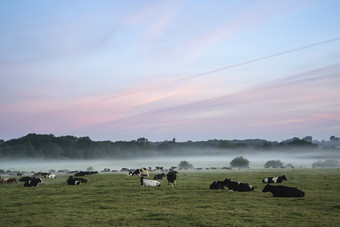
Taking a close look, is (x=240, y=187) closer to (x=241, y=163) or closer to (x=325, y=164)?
(x=241, y=163)

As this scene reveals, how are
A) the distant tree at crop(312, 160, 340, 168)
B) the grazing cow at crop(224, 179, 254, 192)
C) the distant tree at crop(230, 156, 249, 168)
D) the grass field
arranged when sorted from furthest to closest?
the distant tree at crop(230, 156, 249, 168), the distant tree at crop(312, 160, 340, 168), the grazing cow at crop(224, 179, 254, 192), the grass field

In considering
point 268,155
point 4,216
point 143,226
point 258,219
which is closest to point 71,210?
point 4,216

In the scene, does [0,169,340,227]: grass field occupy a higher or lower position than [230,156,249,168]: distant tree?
higher

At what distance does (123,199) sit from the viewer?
70.1 feet

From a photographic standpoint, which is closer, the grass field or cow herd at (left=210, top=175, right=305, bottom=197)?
the grass field

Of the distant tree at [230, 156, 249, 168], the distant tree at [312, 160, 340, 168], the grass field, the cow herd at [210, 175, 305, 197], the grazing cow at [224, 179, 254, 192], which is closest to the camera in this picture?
the grass field

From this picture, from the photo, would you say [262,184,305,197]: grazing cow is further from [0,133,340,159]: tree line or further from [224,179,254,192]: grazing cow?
[0,133,340,159]: tree line

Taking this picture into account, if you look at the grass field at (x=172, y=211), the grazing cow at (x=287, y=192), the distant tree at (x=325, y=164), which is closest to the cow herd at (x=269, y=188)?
the grazing cow at (x=287, y=192)

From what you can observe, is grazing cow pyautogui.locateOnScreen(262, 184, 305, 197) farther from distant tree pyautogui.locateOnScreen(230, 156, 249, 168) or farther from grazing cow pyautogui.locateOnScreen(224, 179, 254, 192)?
distant tree pyautogui.locateOnScreen(230, 156, 249, 168)

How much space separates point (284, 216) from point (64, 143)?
573ft

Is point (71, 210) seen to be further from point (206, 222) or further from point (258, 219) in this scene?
point (258, 219)

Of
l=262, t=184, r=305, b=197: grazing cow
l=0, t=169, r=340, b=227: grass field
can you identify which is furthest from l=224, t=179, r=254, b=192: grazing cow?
l=0, t=169, r=340, b=227: grass field

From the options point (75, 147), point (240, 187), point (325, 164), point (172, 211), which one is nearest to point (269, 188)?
point (240, 187)

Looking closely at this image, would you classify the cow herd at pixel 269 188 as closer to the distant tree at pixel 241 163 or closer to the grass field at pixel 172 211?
the grass field at pixel 172 211
